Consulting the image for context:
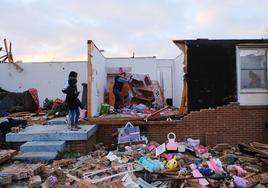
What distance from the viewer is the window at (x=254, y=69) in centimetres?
1251

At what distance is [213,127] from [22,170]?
670 centimetres

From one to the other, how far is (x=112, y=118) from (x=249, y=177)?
4902mm

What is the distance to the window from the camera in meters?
12.5

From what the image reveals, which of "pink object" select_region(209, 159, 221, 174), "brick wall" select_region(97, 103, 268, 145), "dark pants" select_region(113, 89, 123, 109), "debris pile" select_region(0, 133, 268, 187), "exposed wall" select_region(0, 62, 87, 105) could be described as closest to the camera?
"debris pile" select_region(0, 133, 268, 187)

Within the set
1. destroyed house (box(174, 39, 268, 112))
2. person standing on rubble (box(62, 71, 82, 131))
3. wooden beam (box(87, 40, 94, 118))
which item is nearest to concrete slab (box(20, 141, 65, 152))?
person standing on rubble (box(62, 71, 82, 131))

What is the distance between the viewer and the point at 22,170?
26.2 feet

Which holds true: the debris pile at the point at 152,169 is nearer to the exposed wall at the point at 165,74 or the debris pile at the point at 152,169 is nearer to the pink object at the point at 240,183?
the pink object at the point at 240,183

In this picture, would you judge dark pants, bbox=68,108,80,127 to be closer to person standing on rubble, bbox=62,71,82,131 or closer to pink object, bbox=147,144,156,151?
person standing on rubble, bbox=62,71,82,131

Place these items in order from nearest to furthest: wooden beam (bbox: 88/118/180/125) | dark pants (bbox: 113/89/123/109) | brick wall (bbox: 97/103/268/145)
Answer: wooden beam (bbox: 88/118/180/125) < brick wall (bbox: 97/103/268/145) < dark pants (bbox: 113/89/123/109)

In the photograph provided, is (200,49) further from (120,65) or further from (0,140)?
(120,65)

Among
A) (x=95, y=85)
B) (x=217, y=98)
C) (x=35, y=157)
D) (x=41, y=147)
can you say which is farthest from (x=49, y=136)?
(x=217, y=98)

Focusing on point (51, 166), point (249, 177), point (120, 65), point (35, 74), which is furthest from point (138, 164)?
point (35, 74)

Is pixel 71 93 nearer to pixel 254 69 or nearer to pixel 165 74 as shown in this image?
pixel 254 69

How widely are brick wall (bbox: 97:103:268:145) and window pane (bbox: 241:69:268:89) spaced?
2.56 feet
